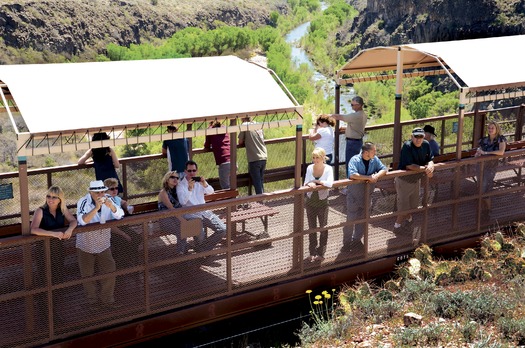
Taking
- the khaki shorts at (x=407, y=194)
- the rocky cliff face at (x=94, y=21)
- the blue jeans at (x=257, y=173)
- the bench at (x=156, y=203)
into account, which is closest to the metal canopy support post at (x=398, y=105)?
the khaki shorts at (x=407, y=194)

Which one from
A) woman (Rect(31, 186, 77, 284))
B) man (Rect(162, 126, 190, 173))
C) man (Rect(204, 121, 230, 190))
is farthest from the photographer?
man (Rect(204, 121, 230, 190))

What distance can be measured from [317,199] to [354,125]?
2.79m

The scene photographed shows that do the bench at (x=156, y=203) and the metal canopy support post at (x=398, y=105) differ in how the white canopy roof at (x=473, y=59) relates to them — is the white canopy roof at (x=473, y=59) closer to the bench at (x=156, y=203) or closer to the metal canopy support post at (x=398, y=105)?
the metal canopy support post at (x=398, y=105)

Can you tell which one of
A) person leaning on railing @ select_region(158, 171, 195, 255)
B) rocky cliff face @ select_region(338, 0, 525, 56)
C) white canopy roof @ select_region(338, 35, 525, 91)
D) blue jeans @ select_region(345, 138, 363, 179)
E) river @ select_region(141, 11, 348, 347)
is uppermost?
rocky cliff face @ select_region(338, 0, 525, 56)

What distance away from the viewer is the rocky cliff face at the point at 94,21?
52.0 metres

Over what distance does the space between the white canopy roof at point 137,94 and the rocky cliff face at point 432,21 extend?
34280mm

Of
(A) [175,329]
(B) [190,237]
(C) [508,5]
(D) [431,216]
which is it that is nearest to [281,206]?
(B) [190,237]

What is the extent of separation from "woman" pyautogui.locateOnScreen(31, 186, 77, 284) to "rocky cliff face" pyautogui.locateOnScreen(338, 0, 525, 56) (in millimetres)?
36680

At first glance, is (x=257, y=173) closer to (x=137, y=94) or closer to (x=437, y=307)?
(x=137, y=94)

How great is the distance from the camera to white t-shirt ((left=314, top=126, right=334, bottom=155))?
39.1ft

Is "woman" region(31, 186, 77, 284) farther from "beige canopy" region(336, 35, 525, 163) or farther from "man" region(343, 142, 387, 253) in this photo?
"beige canopy" region(336, 35, 525, 163)

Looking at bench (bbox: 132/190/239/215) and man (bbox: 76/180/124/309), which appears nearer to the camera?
man (bbox: 76/180/124/309)

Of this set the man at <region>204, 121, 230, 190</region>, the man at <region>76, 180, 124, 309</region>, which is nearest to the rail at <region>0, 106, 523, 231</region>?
the man at <region>204, 121, 230, 190</region>

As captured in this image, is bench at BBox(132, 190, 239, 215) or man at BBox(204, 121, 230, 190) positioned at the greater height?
man at BBox(204, 121, 230, 190)
